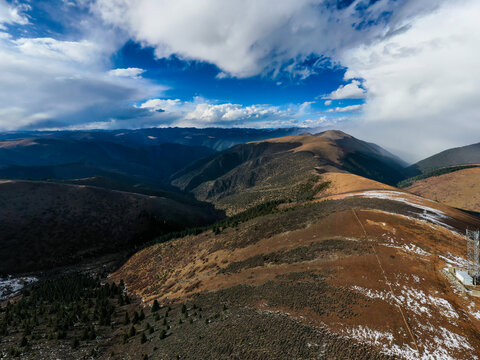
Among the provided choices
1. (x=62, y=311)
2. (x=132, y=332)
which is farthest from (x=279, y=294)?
(x=62, y=311)

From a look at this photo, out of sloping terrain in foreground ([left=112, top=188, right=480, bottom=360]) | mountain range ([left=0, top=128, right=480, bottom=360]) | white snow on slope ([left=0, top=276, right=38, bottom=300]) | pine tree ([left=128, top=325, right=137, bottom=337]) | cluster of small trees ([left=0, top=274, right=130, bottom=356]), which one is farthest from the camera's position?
white snow on slope ([left=0, top=276, right=38, bottom=300])

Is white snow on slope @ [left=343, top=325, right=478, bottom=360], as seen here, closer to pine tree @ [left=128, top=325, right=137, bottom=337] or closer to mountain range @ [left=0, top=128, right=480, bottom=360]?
mountain range @ [left=0, top=128, right=480, bottom=360]

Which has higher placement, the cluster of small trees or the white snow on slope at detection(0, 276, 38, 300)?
the cluster of small trees

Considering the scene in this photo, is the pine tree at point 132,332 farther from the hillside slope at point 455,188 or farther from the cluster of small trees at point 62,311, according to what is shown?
the hillside slope at point 455,188

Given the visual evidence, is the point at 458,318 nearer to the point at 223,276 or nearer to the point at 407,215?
the point at 407,215

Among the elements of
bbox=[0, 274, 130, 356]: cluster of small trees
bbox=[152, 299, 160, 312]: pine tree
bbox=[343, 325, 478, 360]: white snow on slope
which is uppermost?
bbox=[343, 325, 478, 360]: white snow on slope

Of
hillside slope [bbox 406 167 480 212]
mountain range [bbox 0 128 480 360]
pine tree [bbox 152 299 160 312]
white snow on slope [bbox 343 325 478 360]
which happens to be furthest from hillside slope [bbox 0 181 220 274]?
hillside slope [bbox 406 167 480 212]

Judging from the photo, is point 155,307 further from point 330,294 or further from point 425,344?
point 425,344
